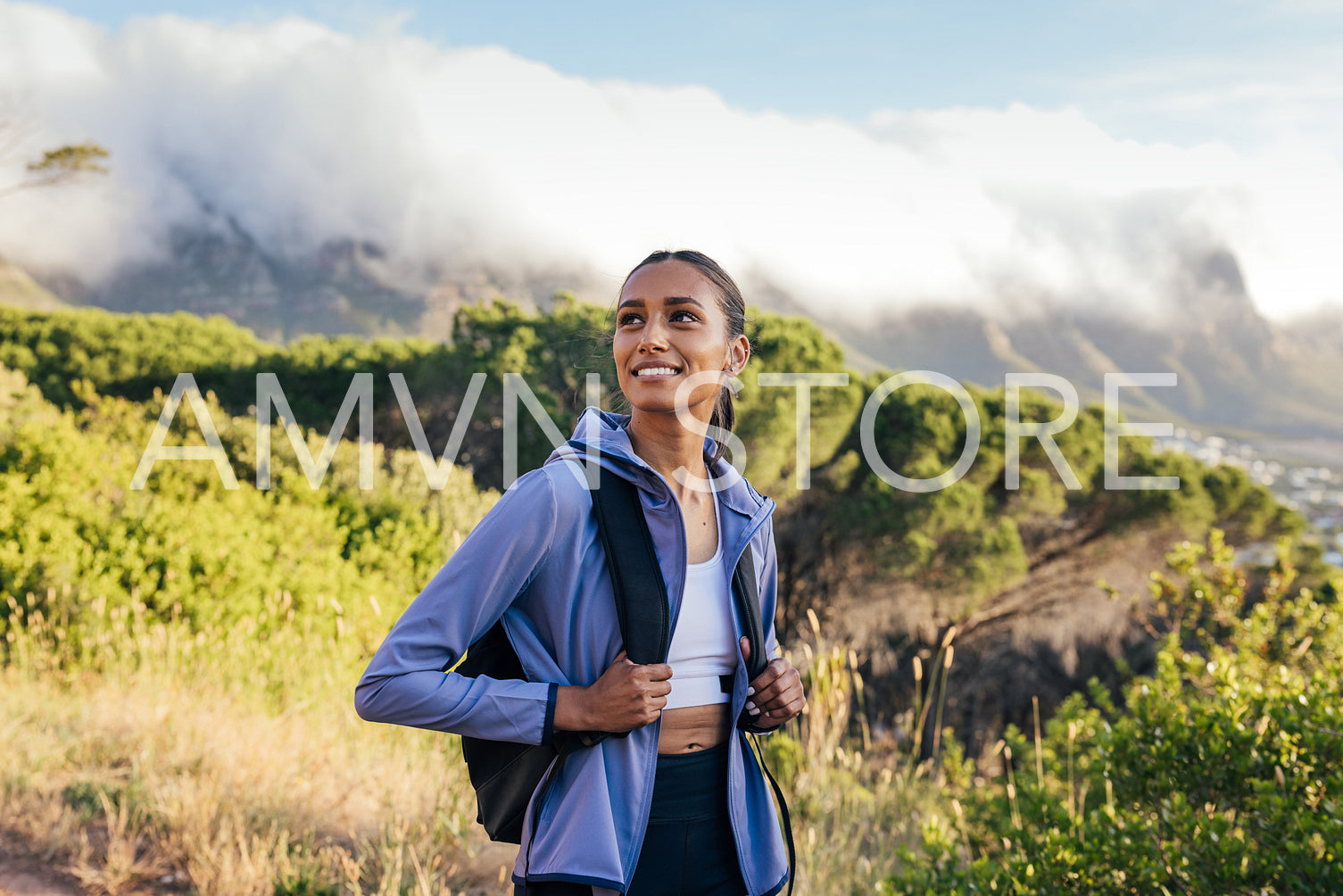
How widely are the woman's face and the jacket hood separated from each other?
73 mm

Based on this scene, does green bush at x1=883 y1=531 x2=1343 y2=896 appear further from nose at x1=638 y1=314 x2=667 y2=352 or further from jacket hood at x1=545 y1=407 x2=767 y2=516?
nose at x1=638 y1=314 x2=667 y2=352

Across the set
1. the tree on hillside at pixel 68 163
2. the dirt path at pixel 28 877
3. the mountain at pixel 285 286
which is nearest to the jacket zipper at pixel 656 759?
the dirt path at pixel 28 877

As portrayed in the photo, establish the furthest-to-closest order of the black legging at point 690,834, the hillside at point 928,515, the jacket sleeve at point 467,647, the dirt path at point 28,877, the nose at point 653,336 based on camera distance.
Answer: the hillside at point 928,515 < the dirt path at point 28,877 < the nose at point 653,336 < the black legging at point 690,834 < the jacket sleeve at point 467,647

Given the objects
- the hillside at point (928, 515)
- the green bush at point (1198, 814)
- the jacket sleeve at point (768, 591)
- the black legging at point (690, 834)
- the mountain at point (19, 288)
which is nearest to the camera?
the black legging at point (690, 834)

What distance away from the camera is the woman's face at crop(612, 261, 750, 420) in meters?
1.34

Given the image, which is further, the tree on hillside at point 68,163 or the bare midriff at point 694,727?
the tree on hillside at point 68,163

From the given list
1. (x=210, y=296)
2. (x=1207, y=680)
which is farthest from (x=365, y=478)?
(x=210, y=296)

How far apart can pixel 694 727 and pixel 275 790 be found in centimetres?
244

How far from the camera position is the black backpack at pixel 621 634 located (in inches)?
46.0

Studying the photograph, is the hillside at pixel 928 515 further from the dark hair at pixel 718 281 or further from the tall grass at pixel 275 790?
the dark hair at pixel 718 281

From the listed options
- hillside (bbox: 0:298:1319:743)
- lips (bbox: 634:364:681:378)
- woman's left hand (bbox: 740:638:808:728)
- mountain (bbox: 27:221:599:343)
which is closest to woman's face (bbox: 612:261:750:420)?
lips (bbox: 634:364:681:378)

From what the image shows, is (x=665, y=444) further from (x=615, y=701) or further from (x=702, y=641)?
(x=615, y=701)

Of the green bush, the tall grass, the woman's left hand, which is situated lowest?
the tall grass

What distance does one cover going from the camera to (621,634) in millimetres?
1186
